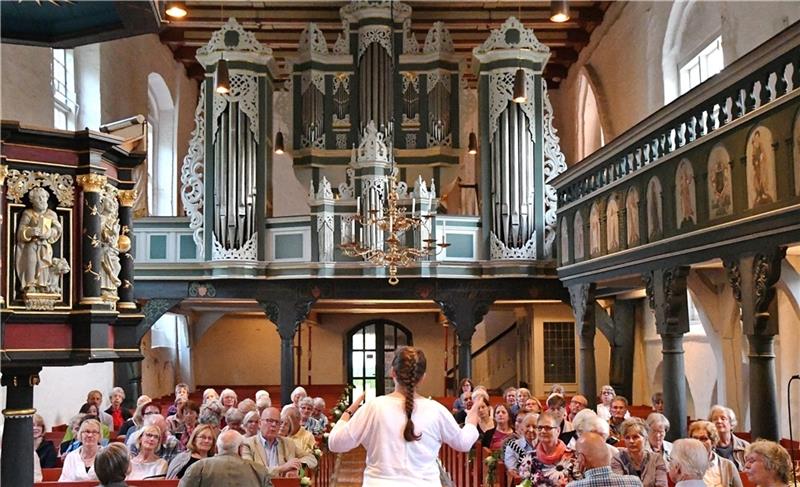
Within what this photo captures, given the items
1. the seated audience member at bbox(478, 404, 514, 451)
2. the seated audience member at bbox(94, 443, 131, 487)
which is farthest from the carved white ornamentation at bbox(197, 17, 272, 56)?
the seated audience member at bbox(94, 443, 131, 487)

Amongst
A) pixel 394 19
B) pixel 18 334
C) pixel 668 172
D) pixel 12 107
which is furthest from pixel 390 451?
pixel 394 19

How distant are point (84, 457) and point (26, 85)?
7.80 metres

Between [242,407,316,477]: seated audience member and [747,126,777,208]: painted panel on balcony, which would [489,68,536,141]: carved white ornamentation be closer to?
[747,126,777,208]: painted panel on balcony

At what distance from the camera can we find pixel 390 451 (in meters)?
4.47

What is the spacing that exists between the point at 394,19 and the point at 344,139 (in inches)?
109

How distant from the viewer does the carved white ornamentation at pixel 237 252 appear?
17406 mm

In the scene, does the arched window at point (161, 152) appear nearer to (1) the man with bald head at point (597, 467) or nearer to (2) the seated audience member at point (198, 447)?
(2) the seated audience member at point (198, 447)

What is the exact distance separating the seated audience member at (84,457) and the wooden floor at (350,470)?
5084 mm

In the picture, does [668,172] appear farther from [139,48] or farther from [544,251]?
[139,48]

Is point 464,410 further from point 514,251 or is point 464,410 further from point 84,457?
point 84,457

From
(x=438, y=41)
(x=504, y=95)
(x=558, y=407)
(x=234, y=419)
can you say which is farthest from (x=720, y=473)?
(x=438, y=41)

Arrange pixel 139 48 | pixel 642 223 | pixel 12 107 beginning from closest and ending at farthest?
1. pixel 642 223
2. pixel 12 107
3. pixel 139 48

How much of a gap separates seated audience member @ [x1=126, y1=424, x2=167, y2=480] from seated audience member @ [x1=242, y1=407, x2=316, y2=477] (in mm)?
724

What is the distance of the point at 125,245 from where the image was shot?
6625 millimetres
